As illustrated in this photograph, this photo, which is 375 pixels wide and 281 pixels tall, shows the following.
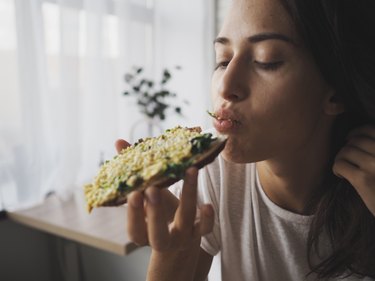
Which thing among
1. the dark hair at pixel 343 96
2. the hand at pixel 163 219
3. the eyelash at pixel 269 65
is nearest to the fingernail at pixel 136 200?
the hand at pixel 163 219

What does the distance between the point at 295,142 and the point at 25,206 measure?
1718 mm

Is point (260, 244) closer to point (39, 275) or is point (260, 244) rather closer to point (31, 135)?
point (31, 135)

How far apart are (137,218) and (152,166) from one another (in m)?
0.11

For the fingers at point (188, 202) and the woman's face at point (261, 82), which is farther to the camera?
the woman's face at point (261, 82)

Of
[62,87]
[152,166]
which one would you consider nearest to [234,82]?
[152,166]

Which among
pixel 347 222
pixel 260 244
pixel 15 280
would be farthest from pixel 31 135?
pixel 347 222

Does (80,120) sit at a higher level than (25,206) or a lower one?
higher

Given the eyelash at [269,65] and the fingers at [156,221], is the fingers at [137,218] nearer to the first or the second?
the fingers at [156,221]

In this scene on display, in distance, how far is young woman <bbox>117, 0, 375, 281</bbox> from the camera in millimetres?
762

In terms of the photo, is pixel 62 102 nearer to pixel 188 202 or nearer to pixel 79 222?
pixel 79 222

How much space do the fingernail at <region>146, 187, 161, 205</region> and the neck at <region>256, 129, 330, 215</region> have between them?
1.51 feet

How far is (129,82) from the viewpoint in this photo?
2264mm

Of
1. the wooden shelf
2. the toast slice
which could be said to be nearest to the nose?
the toast slice

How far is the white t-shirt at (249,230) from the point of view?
1.03 metres
